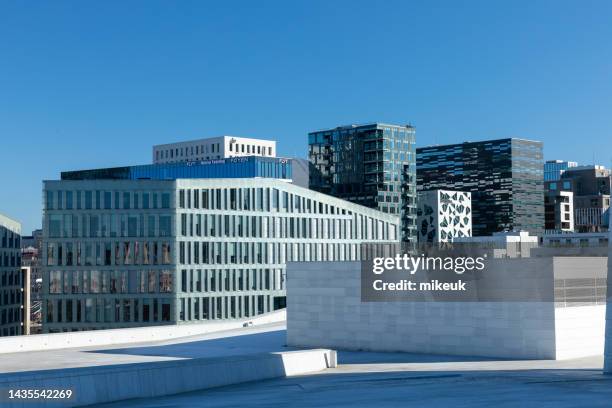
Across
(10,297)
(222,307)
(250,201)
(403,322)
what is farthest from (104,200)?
(403,322)

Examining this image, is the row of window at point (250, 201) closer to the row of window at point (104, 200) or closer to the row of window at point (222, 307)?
the row of window at point (104, 200)

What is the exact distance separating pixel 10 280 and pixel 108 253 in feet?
114

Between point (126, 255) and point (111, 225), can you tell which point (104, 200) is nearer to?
point (111, 225)

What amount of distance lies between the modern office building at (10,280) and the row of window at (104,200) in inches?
1084

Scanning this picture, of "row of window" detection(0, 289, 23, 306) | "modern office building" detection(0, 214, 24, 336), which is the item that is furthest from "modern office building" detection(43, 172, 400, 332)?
"row of window" detection(0, 289, 23, 306)

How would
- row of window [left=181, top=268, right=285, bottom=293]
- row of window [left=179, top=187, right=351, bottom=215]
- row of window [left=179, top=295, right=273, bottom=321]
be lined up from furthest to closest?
row of window [left=179, top=187, right=351, bottom=215], row of window [left=181, top=268, right=285, bottom=293], row of window [left=179, top=295, right=273, bottom=321]

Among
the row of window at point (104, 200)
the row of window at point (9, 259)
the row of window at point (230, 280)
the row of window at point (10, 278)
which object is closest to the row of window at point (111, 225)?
the row of window at point (104, 200)

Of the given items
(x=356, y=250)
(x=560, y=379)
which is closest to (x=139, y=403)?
(x=560, y=379)

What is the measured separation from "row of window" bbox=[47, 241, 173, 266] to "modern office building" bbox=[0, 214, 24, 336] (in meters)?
27.3

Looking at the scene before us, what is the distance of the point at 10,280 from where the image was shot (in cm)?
12850

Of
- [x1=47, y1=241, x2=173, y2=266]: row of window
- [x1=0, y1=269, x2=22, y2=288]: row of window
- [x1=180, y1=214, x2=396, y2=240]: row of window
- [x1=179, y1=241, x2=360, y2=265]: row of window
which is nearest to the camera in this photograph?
[x1=47, y1=241, x2=173, y2=266]: row of window

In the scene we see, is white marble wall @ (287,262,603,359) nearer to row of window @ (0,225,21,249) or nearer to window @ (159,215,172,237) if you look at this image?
window @ (159,215,172,237)

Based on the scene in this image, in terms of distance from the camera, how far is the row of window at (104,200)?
3947 inches

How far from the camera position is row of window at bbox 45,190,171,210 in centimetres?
10025
